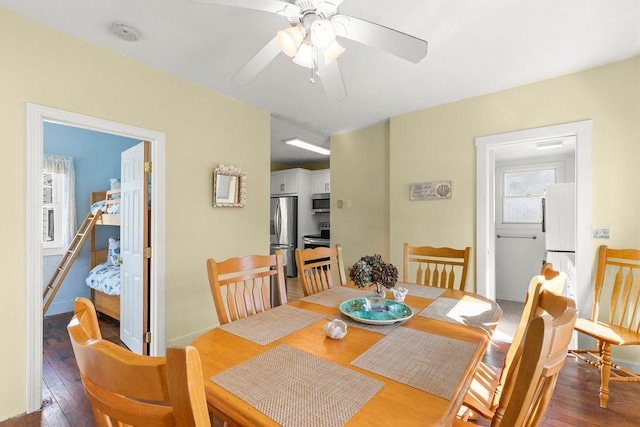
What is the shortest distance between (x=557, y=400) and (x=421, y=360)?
1.78 meters

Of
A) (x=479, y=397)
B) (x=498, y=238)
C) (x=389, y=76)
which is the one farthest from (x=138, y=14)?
(x=498, y=238)

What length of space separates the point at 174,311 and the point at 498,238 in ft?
14.7

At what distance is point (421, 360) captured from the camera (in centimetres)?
99

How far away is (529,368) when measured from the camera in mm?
568

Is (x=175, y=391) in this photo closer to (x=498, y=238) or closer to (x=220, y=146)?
(x=220, y=146)

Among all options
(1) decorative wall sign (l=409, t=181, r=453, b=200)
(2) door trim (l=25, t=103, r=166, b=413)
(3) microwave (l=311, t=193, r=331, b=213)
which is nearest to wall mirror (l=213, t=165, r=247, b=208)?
(2) door trim (l=25, t=103, r=166, b=413)

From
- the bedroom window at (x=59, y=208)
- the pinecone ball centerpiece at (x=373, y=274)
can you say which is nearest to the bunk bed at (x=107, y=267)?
the bedroom window at (x=59, y=208)

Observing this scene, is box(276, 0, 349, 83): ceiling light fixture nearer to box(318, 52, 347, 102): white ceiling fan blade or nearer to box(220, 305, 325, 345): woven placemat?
box(318, 52, 347, 102): white ceiling fan blade

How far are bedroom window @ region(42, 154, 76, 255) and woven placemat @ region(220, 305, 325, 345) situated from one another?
3947 millimetres

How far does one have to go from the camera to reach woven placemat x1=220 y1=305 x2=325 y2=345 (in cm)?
119

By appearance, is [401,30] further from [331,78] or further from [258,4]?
[258,4]

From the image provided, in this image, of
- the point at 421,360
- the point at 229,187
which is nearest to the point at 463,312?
the point at 421,360

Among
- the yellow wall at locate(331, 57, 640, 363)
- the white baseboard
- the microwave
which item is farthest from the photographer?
the microwave

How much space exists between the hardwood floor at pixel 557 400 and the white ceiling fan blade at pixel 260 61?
232cm
